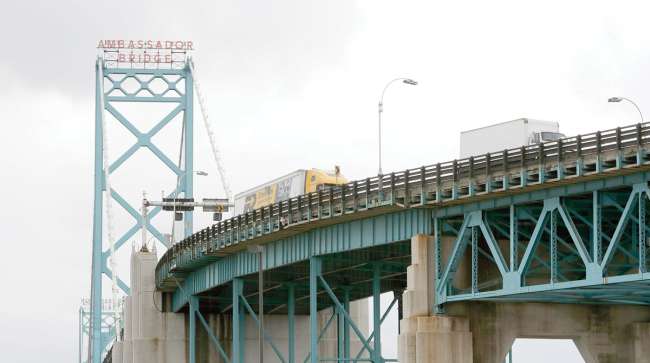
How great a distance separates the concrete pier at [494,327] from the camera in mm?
61031

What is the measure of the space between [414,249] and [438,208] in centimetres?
184

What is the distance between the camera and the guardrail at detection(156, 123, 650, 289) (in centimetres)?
5203

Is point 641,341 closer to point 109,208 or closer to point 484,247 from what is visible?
point 484,247

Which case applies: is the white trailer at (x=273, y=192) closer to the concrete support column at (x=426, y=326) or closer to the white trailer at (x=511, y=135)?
the white trailer at (x=511, y=135)

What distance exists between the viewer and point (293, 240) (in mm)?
77125

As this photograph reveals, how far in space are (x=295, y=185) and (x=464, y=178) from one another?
27.0 metres

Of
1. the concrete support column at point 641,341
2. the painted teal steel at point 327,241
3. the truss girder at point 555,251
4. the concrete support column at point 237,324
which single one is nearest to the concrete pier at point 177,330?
the concrete support column at point 237,324

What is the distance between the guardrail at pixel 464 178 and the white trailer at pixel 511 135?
111 inches

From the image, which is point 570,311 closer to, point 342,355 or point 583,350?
point 583,350

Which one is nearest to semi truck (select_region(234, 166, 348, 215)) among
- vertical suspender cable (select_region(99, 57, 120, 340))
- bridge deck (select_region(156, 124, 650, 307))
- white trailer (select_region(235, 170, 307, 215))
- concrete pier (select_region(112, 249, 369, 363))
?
white trailer (select_region(235, 170, 307, 215))

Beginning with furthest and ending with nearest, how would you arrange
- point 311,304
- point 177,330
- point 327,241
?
point 177,330, point 311,304, point 327,241

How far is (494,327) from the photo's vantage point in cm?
6272

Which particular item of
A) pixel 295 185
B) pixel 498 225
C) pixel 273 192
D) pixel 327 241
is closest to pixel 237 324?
pixel 273 192

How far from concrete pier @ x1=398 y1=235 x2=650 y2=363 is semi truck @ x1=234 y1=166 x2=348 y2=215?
20477 mm
